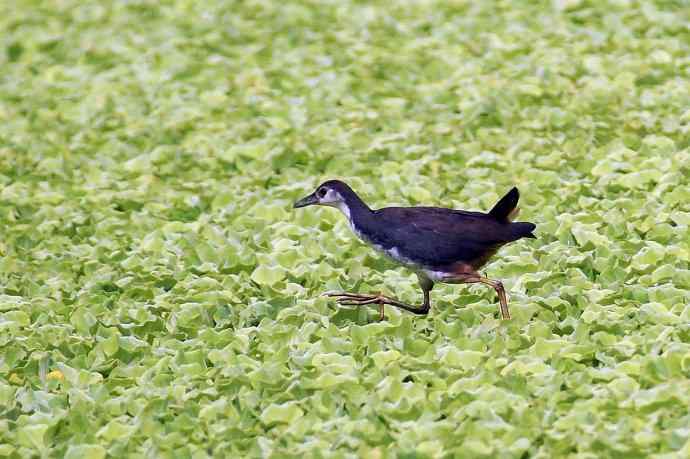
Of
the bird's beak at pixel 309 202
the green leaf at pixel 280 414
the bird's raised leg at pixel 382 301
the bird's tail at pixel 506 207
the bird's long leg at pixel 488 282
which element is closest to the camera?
the green leaf at pixel 280 414

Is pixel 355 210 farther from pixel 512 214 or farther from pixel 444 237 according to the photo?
pixel 512 214

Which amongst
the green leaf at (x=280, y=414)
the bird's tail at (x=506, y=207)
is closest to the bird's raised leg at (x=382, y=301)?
the bird's tail at (x=506, y=207)

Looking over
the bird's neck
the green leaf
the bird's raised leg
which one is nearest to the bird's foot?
the bird's raised leg

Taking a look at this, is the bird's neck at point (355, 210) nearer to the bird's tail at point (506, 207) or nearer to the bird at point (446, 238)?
the bird at point (446, 238)

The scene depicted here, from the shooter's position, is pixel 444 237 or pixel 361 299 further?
pixel 361 299

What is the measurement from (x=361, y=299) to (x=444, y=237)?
56 centimetres

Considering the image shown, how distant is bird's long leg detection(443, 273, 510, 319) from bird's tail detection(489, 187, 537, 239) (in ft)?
0.74

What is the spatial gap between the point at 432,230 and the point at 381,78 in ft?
13.2

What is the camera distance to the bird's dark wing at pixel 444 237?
5758 mm

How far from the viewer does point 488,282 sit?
5730 mm

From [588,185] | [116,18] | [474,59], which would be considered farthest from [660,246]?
[116,18]

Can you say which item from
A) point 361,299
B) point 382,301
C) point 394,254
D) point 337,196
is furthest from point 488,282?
point 337,196

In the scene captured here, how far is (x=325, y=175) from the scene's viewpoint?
816 cm

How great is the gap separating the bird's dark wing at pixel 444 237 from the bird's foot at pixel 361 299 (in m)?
0.29
